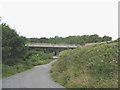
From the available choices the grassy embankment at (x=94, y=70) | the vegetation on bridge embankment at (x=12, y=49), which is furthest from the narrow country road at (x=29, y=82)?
the vegetation on bridge embankment at (x=12, y=49)

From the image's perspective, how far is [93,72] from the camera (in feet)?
80.2

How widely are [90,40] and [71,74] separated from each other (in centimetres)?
8725

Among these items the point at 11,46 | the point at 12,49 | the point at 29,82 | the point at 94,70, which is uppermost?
the point at 11,46

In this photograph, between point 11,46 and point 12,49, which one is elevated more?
point 11,46

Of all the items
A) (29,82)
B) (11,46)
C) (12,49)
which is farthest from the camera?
(12,49)

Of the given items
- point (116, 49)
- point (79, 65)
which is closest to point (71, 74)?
point (79, 65)

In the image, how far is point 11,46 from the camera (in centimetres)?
4131

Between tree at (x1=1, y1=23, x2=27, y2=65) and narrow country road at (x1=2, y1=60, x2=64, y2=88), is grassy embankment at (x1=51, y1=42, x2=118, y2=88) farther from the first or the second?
tree at (x1=1, y1=23, x2=27, y2=65)

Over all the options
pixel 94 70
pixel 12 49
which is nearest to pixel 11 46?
pixel 12 49

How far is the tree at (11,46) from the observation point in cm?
3977

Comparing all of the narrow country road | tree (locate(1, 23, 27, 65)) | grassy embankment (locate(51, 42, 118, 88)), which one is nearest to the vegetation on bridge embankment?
tree (locate(1, 23, 27, 65))

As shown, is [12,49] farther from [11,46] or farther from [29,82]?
[29,82]

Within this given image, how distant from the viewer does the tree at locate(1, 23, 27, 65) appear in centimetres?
3977

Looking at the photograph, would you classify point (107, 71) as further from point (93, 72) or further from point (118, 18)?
point (118, 18)
